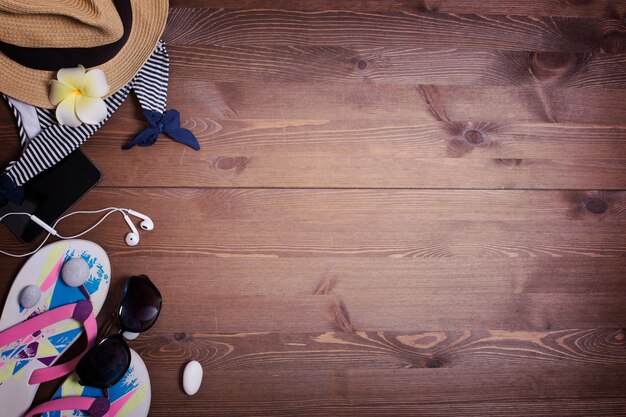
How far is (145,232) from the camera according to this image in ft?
3.26

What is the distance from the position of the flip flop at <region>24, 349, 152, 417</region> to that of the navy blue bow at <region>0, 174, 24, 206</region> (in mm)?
343

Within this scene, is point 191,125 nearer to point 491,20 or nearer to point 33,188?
point 33,188

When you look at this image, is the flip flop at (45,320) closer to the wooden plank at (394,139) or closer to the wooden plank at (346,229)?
the wooden plank at (346,229)

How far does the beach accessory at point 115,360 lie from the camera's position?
2.94ft

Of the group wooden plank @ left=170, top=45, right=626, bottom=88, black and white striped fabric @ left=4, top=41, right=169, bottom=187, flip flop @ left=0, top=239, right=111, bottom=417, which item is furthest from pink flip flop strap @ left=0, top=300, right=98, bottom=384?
wooden plank @ left=170, top=45, right=626, bottom=88

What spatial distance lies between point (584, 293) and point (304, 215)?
578 millimetres

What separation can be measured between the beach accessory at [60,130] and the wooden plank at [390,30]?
0.09 m

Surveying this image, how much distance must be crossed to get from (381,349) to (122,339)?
1.59 feet

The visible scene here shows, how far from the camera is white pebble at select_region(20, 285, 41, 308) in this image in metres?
0.93

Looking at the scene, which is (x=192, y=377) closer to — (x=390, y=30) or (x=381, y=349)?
(x=381, y=349)

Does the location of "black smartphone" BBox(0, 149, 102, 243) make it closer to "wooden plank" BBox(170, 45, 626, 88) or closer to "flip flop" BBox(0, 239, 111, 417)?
"flip flop" BBox(0, 239, 111, 417)

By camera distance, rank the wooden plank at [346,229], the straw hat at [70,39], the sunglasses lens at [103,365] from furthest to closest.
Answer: the wooden plank at [346,229]
the sunglasses lens at [103,365]
the straw hat at [70,39]


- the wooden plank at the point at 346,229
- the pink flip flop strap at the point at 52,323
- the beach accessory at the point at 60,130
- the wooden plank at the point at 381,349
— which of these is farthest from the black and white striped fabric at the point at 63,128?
the wooden plank at the point at 381,349

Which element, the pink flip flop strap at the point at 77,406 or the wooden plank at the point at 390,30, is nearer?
the pink flip flop strap at the point at 77,406
